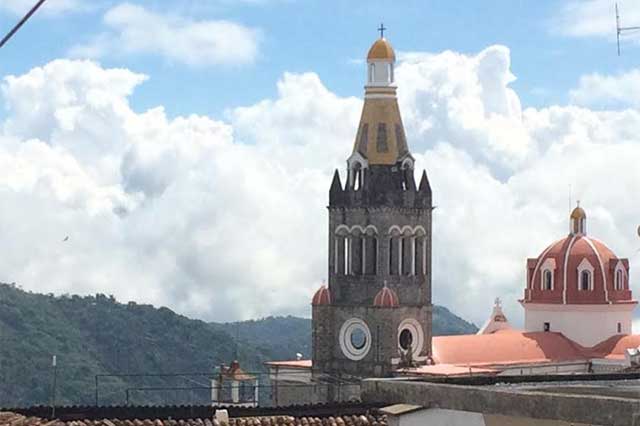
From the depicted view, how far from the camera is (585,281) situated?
54906mm

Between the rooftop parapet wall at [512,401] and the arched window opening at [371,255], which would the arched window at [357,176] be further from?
the rooftop parapet wall at [512,401]

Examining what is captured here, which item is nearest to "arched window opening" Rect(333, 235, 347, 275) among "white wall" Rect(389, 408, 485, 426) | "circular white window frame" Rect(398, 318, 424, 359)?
"circular white window frame" Rect(398, 318, 424, 359)

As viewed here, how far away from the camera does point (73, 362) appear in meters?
83.1

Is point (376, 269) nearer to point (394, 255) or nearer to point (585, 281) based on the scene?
point (394, 255)

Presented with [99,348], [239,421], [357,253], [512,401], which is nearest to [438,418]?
[512,401]

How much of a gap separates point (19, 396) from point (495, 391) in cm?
6889

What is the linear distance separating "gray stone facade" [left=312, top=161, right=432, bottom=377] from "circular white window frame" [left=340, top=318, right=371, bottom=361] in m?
0.04

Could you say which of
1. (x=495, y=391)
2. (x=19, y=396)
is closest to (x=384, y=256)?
(x=19, y=396)

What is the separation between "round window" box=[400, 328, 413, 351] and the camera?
51.0m

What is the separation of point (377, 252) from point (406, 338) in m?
2.86

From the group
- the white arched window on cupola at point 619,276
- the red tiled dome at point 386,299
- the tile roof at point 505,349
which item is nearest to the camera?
the red tiled dome at point 386,299

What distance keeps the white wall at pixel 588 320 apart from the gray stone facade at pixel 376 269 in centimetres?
548

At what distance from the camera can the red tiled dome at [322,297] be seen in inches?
2044

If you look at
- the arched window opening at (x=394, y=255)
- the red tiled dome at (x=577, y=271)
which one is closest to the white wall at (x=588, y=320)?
the red tiled dome at (x=577, y=271)
